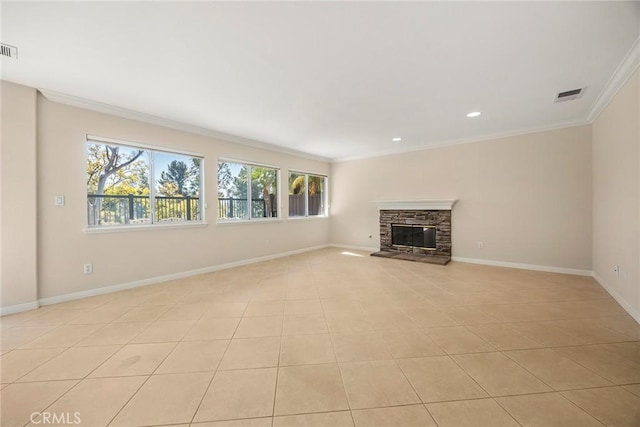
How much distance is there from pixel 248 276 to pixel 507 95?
464 centimetres

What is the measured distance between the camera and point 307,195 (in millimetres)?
6895

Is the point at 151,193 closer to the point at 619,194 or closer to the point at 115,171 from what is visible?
the point at 115,171

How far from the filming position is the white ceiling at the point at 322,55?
1.83 meters

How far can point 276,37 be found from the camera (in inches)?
81.4

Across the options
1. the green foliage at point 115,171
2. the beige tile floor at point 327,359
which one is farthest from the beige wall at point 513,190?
the green foliage at point 115,171

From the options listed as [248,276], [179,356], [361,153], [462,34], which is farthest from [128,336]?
[361,153]

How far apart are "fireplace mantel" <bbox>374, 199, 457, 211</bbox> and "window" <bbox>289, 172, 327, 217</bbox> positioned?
68.3 inches

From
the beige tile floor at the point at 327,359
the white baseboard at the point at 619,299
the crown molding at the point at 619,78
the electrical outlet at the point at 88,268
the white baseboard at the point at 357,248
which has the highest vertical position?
the crown molding at the point at 619,78

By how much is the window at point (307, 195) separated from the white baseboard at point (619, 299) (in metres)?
5.55

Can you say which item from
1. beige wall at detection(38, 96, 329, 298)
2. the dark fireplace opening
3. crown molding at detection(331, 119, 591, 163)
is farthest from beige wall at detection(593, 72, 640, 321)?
beige wall at detection(38, 96, 329, 298)

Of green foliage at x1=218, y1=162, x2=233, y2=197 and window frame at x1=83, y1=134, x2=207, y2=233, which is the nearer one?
window frame at x1=83, y1=134, x2=207, y2=233

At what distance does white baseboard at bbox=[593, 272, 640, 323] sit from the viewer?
253 cm

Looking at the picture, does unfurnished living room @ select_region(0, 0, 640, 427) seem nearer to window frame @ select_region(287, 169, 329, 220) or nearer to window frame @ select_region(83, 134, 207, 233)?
window frame @ select_region(83, 134, 207, 233)

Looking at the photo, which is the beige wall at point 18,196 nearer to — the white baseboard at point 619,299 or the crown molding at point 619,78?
the crown molding at point 619,78
